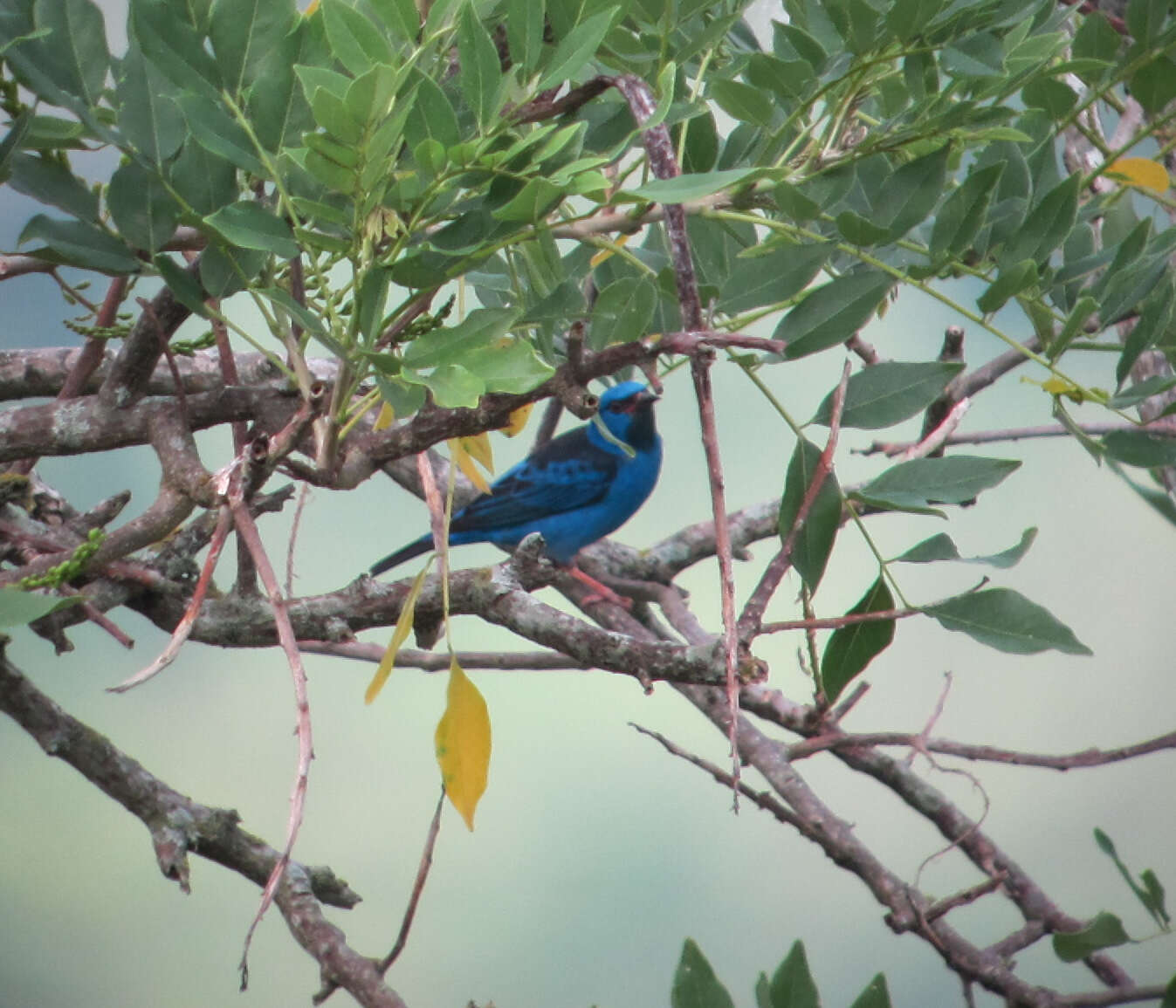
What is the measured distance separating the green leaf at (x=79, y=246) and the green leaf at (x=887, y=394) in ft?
1.28

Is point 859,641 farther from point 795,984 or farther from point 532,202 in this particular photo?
point 532,202

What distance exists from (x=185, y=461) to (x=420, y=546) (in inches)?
45.2

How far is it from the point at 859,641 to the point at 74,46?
539mm

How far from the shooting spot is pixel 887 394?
0.72 metres

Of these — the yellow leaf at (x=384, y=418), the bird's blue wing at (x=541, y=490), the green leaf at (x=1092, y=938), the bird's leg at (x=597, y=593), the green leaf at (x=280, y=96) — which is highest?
the bird's blue wing at (x=541, y=490)

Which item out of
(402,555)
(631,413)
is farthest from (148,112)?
(631,413)

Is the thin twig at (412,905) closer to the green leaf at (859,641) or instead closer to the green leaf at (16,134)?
the green leaf at (859,641)

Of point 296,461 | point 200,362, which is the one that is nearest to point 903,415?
point 296,461

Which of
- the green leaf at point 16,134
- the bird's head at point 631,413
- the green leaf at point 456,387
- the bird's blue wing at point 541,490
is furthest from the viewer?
the bird's blue wing at point 541,490

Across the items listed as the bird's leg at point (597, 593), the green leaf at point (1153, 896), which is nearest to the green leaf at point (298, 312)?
the green leaf at point (1153, 896)

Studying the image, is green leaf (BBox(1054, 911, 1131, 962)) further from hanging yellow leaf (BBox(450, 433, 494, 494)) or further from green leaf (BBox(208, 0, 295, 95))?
green leaf (BBox(208, 0, 295, 95))

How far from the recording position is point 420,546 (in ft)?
6.52

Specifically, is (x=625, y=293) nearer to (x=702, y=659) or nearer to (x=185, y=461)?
(x=702, y=659)

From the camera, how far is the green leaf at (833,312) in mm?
653
